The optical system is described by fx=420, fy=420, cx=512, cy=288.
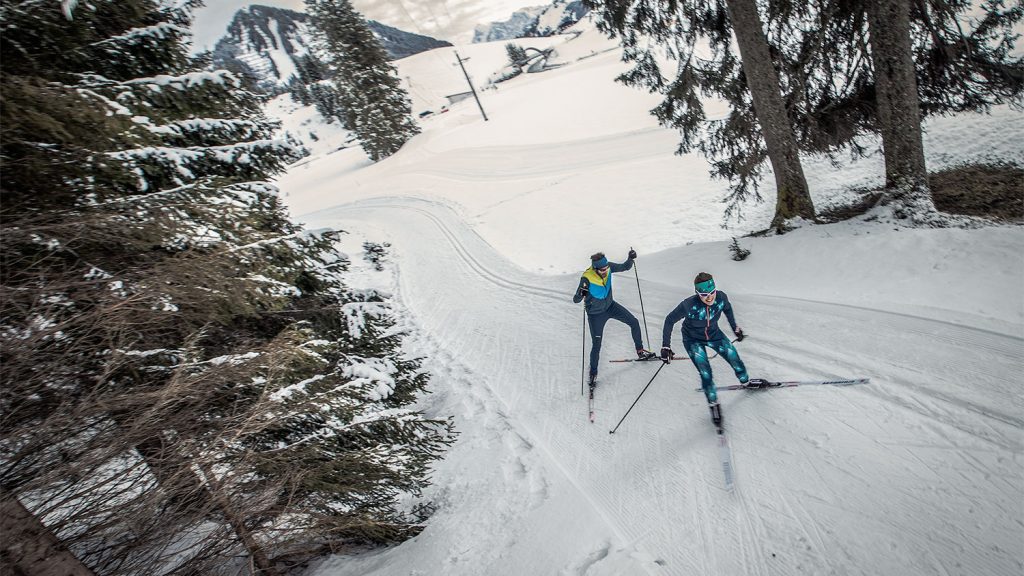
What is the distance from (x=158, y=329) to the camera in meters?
4.09

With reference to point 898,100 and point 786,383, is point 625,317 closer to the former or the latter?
point 786,383

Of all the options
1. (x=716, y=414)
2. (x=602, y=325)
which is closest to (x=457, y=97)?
(x=602, y=325)

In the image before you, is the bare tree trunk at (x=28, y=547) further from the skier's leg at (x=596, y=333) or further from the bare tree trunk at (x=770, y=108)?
the bare tree trunk at (x=770, y=108)

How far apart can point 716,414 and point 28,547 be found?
653cm

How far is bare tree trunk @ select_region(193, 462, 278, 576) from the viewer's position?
A: 3.53m

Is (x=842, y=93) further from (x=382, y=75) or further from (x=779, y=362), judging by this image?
(x=382, y=75)

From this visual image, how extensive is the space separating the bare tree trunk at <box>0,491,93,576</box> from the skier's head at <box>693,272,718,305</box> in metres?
6.34

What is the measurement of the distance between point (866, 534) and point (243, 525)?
598cm

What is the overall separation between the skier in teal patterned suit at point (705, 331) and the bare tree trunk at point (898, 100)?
550 cm

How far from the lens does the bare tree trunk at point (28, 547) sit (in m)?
2.53

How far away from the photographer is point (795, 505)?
4.53m

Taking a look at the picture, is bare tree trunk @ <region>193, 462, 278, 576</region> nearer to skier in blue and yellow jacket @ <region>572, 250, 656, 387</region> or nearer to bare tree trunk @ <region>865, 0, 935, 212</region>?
skier in blue and yellow jacket @ <region>572, 250, 656, 387</region>

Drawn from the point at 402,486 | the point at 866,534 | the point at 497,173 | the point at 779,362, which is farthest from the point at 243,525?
the point at 497,173

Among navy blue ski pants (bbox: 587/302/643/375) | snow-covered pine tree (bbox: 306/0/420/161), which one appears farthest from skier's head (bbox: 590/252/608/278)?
snow-covered pine tree (bbox: 306/0/420/161)
